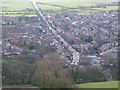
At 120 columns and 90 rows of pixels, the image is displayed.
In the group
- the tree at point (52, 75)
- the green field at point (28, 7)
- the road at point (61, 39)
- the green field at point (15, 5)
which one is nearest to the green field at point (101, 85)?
the tree at point (52, 75)

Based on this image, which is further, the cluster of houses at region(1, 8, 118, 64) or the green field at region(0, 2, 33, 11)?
the green field at region(0, 2, 33, 11)

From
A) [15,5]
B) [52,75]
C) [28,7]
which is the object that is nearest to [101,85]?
[52,75]

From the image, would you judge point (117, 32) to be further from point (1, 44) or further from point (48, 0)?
point (48, 0)

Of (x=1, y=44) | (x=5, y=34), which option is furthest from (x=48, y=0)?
(x=1, y=44)

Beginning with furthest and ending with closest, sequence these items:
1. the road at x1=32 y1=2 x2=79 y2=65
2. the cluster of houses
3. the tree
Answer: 1. the cluster of houses
2. the road at x1=32 y1=2 x2=79 y2=65
3. the tree

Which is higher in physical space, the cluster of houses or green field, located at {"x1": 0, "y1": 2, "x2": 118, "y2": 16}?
green field, located at {"x1": 0, "y1": 2, "x2": 118, "y2": 16}

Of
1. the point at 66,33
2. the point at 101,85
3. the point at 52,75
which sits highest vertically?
the point at 66,33

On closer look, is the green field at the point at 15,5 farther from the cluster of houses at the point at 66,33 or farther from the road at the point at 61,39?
the cluster of houses at the point at 66,33

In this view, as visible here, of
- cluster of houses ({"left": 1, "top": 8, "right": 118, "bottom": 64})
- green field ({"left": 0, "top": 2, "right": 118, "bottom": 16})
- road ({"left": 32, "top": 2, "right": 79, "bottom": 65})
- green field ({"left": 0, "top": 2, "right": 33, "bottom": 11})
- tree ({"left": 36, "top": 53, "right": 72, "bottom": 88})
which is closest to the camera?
tree ({"left": 36, "top": 53, "right": 72, "bottom": 88})

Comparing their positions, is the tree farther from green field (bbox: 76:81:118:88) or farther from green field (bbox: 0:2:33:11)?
green field (bbox: 0:2:33:11)

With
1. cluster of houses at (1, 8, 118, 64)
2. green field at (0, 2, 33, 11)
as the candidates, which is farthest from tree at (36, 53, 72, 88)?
green field at (0, 2, 33, 11)

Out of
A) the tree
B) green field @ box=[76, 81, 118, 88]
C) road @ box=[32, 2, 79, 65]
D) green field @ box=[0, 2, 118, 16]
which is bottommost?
green field @ box=[76, 81, 118, 88]

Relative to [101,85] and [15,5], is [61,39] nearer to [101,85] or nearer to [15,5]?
[15,5]
